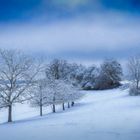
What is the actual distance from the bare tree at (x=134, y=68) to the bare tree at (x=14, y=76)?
3027 centimetres

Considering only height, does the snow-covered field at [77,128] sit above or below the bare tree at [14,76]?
below

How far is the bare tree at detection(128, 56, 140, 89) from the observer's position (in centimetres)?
4935

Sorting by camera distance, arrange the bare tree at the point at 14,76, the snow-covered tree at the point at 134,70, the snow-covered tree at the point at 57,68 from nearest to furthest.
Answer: the bare tree at the point at 14,76 < the snow-covered tree at the point at 57,68 < the snow-covered tree at the point at 134,70

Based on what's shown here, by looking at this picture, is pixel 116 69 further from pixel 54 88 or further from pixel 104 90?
pixel 54 88

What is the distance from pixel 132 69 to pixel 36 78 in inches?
1214

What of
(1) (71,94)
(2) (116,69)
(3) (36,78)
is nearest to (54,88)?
(1) (71,94)

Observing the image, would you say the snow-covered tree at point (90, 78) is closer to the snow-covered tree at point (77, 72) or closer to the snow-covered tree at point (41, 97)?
the snow-covered tree at point (77, 72)


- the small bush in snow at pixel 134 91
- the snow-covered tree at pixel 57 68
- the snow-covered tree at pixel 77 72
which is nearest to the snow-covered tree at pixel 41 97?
the snow-covered tree at pixel 57 68

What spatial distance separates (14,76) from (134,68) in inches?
1323

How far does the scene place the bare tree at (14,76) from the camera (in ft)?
71.6

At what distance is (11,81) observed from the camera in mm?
22031

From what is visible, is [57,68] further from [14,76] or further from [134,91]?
[14,76]

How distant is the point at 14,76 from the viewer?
22.2 metres

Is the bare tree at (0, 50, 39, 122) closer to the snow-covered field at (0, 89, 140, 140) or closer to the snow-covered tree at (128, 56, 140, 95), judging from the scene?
the snow-covered field at (0, 89, 140, 140)
